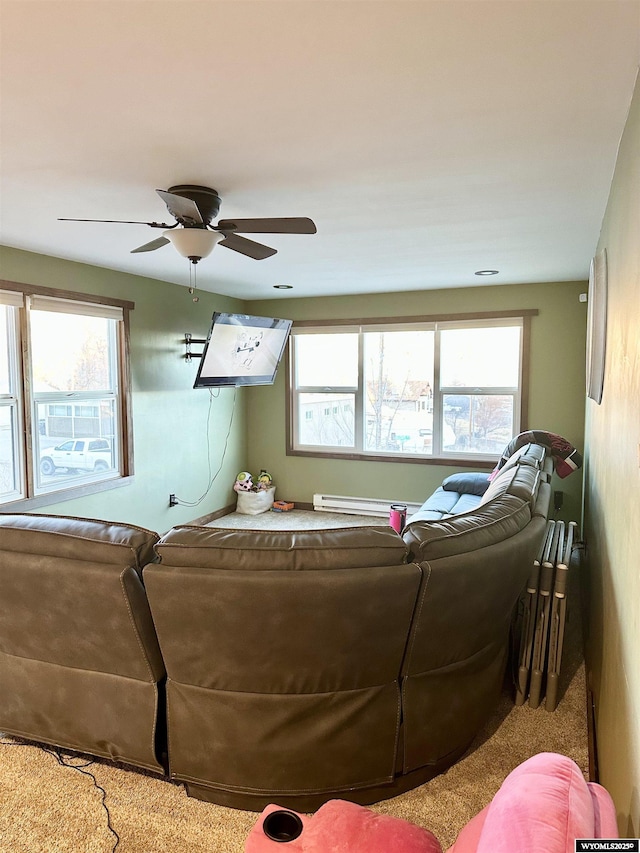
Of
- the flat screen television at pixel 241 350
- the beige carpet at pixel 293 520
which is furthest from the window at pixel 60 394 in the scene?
the beige carpet at pixel 293 520

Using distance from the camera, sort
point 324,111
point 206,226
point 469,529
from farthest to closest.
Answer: point 206,226 < point 469,529 < point 324,111

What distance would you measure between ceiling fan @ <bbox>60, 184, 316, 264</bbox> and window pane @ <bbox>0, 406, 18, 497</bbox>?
1.79 metres

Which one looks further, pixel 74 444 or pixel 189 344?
pixel 189 344

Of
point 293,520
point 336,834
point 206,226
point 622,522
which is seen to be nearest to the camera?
point 336,834

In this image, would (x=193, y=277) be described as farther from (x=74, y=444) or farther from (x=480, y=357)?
(x=480, y=357)

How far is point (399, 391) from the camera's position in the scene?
6031 millimetres

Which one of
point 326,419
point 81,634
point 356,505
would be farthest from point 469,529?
point 326,419

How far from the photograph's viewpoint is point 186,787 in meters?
1.97

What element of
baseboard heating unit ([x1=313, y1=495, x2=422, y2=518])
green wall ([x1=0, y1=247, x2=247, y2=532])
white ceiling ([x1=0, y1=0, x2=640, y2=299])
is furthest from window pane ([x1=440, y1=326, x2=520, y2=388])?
green wall ([x1=0, y1=247, x2=247, y2=532])

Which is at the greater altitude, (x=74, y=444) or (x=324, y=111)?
(x=324, y=111)

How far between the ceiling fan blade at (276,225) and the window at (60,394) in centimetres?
212

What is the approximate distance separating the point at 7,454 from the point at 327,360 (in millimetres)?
3420

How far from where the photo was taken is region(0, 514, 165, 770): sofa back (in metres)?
1.83

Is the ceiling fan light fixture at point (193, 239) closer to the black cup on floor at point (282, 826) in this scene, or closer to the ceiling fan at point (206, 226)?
the ceiling fan at point (206, 226)
